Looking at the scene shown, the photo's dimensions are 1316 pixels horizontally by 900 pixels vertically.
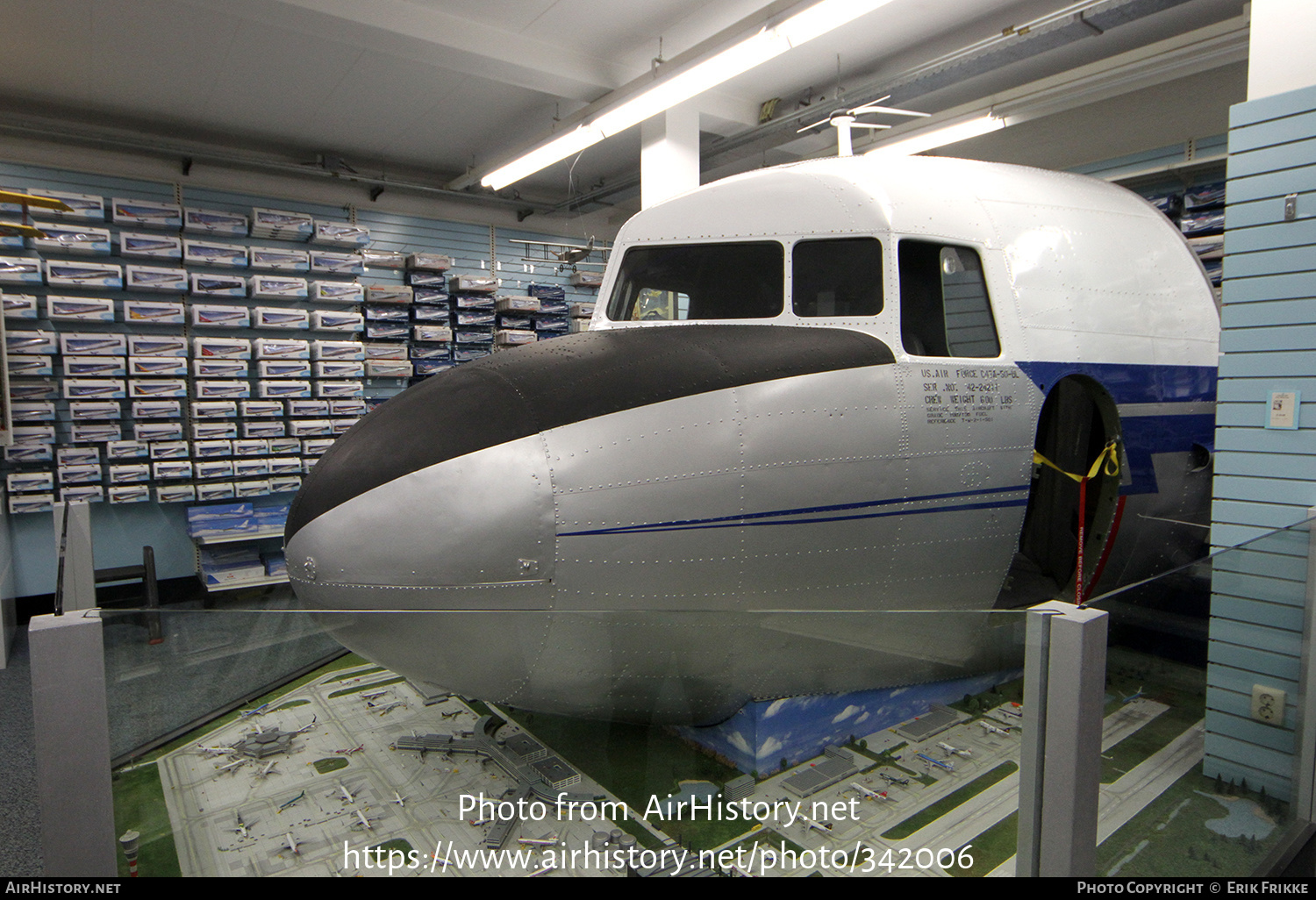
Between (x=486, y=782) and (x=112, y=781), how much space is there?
1.58 meters

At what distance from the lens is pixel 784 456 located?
3.06m

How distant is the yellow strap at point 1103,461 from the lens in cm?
416

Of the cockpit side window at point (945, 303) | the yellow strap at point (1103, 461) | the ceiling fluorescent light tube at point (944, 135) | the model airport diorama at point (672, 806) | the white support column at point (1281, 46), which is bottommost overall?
the model airport diorama at point (672, 806)

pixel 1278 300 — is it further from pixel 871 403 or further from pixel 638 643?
pixel 638 643

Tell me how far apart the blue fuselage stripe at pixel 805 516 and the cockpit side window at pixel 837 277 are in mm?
943

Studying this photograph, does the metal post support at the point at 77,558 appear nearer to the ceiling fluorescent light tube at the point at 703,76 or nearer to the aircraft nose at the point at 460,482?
the aircraft nose at the point at 460,482

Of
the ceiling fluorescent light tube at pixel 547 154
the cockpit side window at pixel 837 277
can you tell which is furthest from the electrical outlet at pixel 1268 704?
the ceiling fluorescent light tube at pixel 547 154

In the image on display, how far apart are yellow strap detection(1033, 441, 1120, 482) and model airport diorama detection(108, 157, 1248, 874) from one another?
29 mm

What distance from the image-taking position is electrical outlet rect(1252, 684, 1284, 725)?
10.4 feet

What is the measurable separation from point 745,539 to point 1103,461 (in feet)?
8.44

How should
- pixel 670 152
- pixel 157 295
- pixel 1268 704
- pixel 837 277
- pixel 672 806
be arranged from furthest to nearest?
pixel 157 295
pixel 670 152
pixel 837 277
pixel 1268 704
pixel 672 806

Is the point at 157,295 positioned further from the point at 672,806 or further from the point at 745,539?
the point at 672,806

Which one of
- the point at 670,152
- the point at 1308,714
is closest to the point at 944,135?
the point at 670,152

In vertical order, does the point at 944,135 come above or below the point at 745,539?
above
